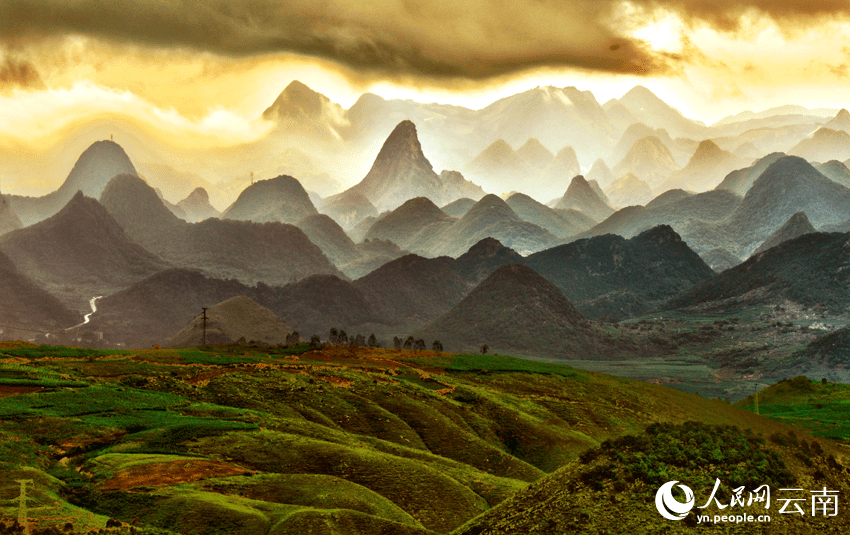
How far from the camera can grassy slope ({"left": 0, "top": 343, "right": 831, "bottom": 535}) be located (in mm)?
49750

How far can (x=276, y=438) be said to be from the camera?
6781cm

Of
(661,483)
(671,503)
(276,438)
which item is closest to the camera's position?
(671,503)

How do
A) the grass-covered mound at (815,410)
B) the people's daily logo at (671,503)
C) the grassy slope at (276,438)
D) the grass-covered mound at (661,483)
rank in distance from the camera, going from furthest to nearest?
the grass-covered mound at (815,410)
the grassy slope at (276,438)
the grass-covered mound at (661,483)
the people's daily logo at (671,503)

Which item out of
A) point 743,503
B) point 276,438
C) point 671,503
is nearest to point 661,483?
point 671,503

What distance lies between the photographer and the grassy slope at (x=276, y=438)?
163 feet

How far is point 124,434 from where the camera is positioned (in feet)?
215

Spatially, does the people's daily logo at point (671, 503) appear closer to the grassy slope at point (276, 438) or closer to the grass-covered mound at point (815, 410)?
the grassy slope at point (276, 438)

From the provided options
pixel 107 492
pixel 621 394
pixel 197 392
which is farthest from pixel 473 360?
pixel 107 492

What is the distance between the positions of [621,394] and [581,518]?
113482 millimetres

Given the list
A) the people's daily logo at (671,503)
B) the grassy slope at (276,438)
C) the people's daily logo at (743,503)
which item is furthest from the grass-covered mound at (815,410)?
the people's daily logo at (671,503)

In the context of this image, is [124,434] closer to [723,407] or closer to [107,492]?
[107,492]

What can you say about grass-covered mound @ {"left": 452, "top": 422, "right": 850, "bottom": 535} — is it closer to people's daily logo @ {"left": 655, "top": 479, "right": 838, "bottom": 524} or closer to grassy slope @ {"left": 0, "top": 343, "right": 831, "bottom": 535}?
people's daily logo @ {"left": 655, "top": 479, "right": 838, "bottom": 524}

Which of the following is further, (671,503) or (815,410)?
(815,410)

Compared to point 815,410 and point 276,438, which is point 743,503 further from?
point 815,410
